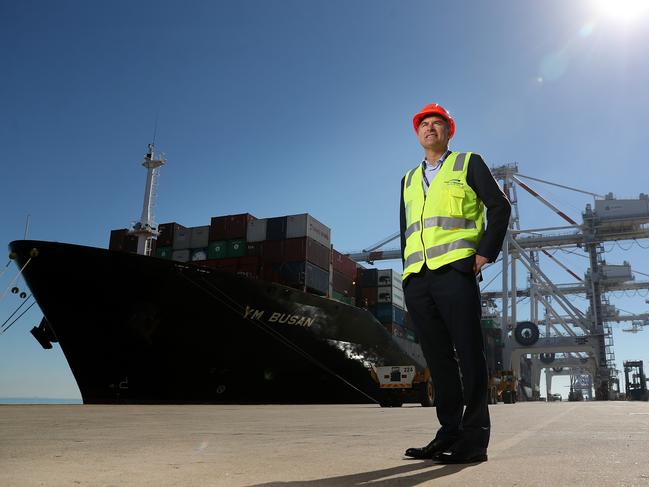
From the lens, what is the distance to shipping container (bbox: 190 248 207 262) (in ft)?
68.1

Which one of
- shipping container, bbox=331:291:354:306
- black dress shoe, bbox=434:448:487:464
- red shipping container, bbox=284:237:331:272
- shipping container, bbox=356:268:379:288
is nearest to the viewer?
black dress shoe, bbox=434:448:487:464

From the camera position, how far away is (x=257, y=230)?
66.1ft

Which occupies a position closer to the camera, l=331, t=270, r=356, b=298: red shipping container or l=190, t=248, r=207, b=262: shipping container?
l=190, t=248, r=207, b=262: shipping container

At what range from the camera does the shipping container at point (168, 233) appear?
72.4 ft

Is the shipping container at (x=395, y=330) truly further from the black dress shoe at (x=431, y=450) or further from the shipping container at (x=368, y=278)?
the black dress shoe at (x=431, y=450)

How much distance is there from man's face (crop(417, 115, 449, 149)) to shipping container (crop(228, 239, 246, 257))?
16878mm

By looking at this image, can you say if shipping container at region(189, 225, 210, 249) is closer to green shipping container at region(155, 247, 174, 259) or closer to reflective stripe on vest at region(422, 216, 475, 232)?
green shipping container at region(155, 247, 174, 259)

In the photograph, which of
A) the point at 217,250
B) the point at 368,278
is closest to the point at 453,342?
the point at 217,250

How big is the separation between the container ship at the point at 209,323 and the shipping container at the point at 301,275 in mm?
38

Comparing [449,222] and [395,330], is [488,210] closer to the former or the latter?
[449,222]

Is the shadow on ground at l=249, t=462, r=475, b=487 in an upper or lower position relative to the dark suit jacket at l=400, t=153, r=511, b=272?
lower

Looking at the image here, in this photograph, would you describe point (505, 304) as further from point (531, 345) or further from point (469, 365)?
point (469, 365)

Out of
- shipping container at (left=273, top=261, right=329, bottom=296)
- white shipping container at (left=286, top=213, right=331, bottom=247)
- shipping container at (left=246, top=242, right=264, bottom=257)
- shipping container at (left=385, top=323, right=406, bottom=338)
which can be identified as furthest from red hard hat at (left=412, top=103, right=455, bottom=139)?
shipping container at (left=385, top=323, right=406, bottom=338)

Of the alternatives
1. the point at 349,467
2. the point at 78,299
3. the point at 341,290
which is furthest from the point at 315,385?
the point at 349,467
